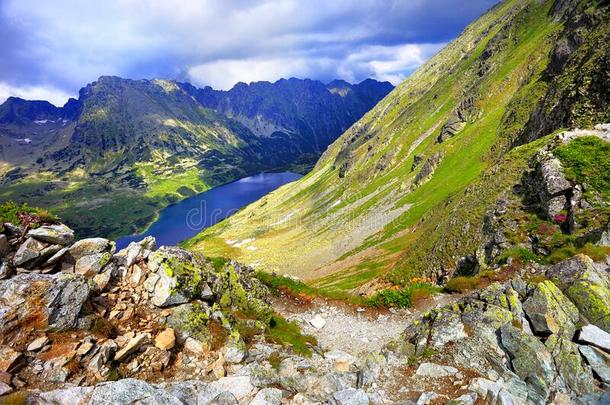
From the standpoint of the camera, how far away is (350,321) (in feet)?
84.3

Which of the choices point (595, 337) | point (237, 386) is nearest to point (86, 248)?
point (237, 386)

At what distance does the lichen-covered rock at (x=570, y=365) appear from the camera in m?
12.3

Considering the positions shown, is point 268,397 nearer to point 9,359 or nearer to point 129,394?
point 129,394

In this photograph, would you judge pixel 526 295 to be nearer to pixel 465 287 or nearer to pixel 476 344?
pixel 476 344

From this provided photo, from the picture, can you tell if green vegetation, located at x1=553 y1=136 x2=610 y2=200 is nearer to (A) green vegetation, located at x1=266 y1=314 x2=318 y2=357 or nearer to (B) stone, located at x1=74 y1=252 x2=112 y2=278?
(A) green vegetation, located at x1=266 y1=314 x2=318 y2=357

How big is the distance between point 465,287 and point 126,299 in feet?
74.6

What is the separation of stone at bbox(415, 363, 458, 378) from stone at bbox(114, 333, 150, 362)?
36.9ft

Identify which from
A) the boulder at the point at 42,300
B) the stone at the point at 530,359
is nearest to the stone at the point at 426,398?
the stone at the point at 530,359

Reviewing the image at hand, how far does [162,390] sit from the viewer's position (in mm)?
12102

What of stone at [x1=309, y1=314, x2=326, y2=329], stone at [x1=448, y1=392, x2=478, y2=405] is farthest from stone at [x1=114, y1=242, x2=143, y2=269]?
stone at [x1=448, y1=392, x2=478, y2=405]

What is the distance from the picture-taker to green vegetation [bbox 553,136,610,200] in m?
29.5

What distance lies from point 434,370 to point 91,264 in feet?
51.9

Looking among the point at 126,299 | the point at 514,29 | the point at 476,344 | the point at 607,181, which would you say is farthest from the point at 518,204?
the point at 514,29

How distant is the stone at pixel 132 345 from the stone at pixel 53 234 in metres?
6.22
